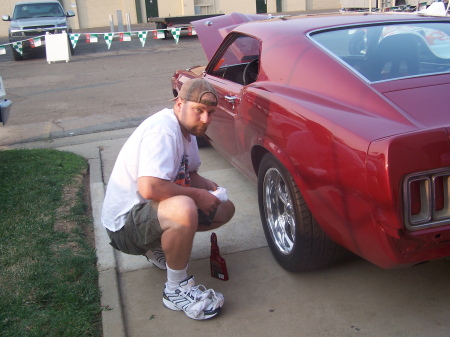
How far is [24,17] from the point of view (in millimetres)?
19000

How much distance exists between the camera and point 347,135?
107 inches

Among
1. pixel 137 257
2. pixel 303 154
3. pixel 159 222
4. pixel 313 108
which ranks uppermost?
pixel 313 108

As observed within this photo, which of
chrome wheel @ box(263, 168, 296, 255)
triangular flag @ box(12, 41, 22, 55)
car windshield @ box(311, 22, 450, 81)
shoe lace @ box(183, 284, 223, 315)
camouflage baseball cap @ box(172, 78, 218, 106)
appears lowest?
shoe lace @ box(183, 284, 223, 315)

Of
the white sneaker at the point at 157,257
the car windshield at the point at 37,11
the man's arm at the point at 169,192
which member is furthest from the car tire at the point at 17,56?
the man's arm at the point at 169,192

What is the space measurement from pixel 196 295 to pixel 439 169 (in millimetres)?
1503

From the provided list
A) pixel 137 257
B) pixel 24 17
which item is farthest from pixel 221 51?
pixel 24 17

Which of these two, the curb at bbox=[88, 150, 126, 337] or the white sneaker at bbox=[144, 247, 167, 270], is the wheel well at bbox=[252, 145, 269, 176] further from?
the curb at bbox=[88, 150, 126, 337]

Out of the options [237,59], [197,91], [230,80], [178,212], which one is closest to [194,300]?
[178,212]

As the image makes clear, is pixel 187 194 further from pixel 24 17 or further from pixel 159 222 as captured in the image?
pixel 24 17

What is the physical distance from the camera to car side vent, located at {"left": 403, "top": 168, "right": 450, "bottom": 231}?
2.49 metres

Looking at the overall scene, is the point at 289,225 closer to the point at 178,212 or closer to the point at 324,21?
the point at 178,212

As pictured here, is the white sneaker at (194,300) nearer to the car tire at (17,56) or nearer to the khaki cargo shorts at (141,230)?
the khaki cargo shorts at (141,230)

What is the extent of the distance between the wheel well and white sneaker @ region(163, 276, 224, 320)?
42.0 inches

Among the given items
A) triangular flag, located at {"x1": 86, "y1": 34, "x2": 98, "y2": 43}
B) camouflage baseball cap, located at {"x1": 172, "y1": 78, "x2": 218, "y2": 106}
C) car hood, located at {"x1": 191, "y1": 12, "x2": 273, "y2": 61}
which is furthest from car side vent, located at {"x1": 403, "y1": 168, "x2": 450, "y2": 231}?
triangular flag, located at {"x1": 86, "y1": 34, "x2": 98, "y2": 43}
